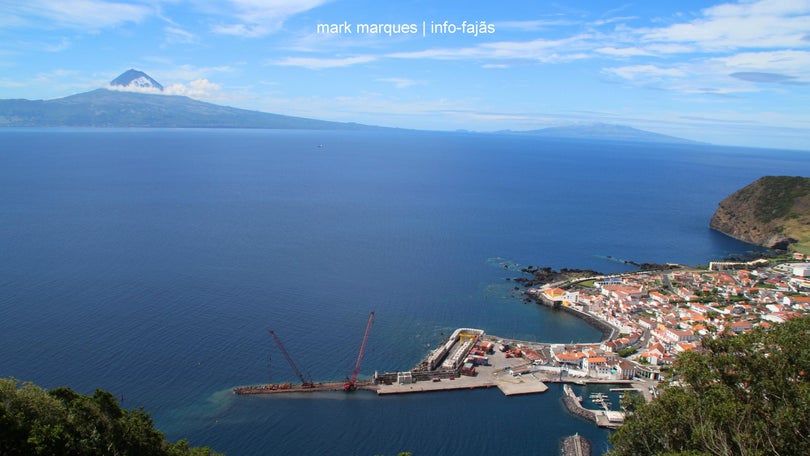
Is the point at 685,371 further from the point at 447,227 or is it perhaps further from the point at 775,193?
the point at 775,193

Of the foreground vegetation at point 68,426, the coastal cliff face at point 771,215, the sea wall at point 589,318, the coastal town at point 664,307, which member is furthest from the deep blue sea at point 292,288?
the foreground vegetation at point 68,426

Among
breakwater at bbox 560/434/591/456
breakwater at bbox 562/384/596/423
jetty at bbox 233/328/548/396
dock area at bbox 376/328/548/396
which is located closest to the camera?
breakwater at bbox 560/434/591/456

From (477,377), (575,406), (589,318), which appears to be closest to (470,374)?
(477,377)

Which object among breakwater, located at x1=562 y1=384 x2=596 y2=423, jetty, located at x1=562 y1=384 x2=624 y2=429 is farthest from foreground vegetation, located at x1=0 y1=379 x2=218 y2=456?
jetty, located at x1=562 y1=384 x2=624 y2=429

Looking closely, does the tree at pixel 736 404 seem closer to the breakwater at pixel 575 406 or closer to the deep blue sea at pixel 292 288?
the deep blue sea at pixel 292 288

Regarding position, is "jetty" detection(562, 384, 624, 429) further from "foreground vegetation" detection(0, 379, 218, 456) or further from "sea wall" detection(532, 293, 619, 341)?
"foreground vegetation" detection(0, 379, 218, 456)

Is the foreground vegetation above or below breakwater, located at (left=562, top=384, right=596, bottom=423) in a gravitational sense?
above
